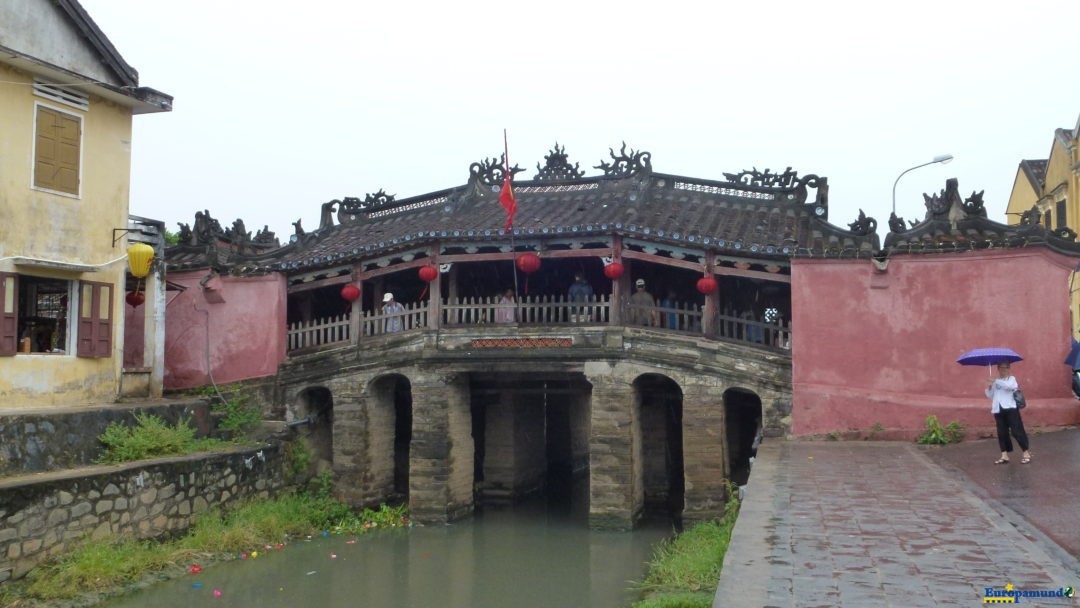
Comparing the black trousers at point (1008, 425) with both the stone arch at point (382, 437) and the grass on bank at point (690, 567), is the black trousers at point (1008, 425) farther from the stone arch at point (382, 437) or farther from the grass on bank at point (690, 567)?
the stone arch at point (382, 437)

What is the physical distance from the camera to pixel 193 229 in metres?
18.8

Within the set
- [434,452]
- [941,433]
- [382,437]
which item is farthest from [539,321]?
[941,433]

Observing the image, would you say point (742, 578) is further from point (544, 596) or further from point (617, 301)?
point (617, 301)

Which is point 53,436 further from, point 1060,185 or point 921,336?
point 1060,185

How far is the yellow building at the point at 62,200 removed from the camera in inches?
504

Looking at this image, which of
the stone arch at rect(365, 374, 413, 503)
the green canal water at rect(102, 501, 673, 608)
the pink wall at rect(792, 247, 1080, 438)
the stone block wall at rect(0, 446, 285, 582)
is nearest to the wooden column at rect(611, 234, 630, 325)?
the pink wall at rect(792, 247, 1080, 438)

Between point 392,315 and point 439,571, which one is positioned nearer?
point 439,571

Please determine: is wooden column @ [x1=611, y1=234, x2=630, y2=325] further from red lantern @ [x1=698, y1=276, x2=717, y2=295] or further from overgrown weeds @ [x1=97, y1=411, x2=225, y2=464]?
overgrown weeds @ [x1=97, y1=411, x2=225, y2=464]

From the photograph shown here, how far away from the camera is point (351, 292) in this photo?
1684 cm

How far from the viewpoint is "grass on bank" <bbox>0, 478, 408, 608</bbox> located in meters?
10.8

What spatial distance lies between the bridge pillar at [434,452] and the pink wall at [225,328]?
341cm

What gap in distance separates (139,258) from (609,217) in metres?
8.03

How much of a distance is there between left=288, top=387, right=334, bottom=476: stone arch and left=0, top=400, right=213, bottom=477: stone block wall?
3718 mm

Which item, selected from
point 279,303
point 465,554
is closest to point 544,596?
point 465,554
